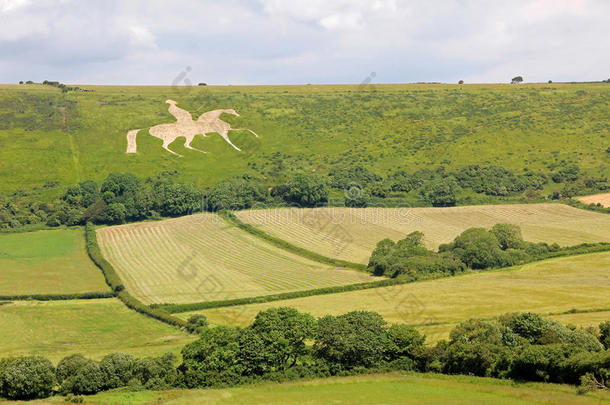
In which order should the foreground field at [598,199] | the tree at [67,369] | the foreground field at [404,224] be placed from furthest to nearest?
the foreground field at [598,199] < the foreground field at [404,224] < the tree at [67,369]

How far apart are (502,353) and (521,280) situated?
43.0 m

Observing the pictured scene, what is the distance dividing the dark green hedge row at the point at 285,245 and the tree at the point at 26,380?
210 ft

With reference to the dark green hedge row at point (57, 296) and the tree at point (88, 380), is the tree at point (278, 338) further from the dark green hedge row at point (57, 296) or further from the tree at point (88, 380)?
the dark green hedge row at point (57, 296)

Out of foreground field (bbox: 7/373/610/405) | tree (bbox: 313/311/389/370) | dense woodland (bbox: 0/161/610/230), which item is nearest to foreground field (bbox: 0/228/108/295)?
dense woodland (bbox: 0/161/610/230)

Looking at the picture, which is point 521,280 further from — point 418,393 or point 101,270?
point 101,270

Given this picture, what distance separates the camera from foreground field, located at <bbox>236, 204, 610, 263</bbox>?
413 feet

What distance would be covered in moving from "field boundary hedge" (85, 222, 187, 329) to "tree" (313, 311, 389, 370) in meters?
25.8

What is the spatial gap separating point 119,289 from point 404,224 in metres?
67.2

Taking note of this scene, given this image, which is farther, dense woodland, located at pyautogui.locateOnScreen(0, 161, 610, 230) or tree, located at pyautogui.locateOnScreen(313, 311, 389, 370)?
dense woodland, located at pyautogui.locateOnScreen(0, 161, 610, 230)

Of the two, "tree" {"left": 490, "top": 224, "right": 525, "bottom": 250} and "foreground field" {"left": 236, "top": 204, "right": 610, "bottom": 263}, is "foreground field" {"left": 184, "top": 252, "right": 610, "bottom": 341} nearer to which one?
"tree" {"left": 490, "top": 224, "right": 525, "bottom": 250}

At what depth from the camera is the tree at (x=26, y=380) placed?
2176 inches

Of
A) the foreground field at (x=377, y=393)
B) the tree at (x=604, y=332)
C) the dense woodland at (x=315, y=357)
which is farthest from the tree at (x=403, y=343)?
the tree at (x=604, y=332)

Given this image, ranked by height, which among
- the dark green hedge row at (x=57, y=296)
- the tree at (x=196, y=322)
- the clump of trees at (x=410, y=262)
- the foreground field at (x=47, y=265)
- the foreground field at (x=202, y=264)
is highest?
the clump of trees at (x=410, y=262)

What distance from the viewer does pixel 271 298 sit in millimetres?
93500
